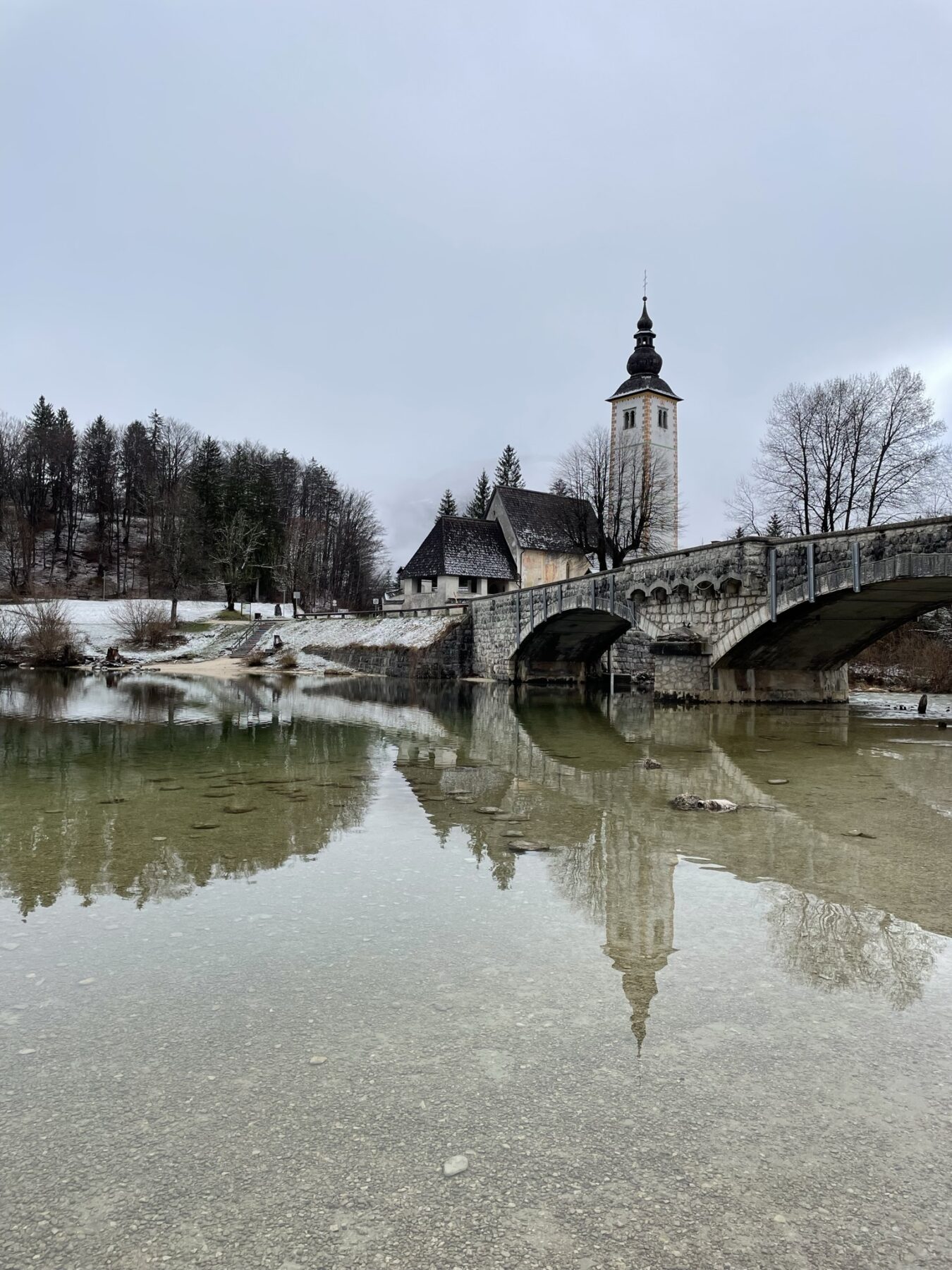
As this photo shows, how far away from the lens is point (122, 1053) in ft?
9.38

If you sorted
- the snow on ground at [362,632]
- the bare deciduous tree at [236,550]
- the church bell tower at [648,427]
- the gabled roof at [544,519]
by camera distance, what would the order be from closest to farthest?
the snow on ground at [362,632]
the church bell tower at [648,427]
the gabled roof at [544,519]
the bare deciduous tree at [236,550]

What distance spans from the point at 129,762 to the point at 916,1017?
361 inches

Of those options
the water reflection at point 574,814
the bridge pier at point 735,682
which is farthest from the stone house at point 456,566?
the water reflection at point 574,814

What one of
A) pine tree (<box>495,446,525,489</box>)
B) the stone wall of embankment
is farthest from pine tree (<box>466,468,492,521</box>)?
the stone wall of embankment

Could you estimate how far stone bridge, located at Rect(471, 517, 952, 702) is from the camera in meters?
15.3

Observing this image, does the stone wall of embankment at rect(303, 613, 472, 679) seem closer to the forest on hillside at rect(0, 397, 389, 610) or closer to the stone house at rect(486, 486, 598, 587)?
the stone house at rect(486, 486, 598, 587)

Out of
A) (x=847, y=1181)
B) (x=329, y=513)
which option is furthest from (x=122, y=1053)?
(x=329, y=513)

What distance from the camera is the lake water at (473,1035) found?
2021 mm

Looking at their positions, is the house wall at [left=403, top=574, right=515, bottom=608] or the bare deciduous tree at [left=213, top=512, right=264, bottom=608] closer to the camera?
the house wall at [left=403, top=574, right=515, bottom=608]

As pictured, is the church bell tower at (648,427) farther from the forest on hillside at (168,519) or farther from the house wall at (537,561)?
the forest on hillside at (168,519)

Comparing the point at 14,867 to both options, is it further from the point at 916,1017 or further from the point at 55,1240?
the point at 916,1017

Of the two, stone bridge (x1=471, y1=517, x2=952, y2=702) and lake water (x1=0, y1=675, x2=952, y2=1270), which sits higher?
stone bridge (x1=471, y1=517, x2=952, y2=702)

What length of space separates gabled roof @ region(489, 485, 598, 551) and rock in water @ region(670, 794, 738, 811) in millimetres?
41431

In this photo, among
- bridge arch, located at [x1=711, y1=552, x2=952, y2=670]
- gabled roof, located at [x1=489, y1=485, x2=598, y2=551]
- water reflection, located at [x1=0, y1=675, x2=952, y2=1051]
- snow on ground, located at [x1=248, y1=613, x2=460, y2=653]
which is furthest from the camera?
gabled roof, located at [x1=489, y1=485, x2=598, y2=551]
